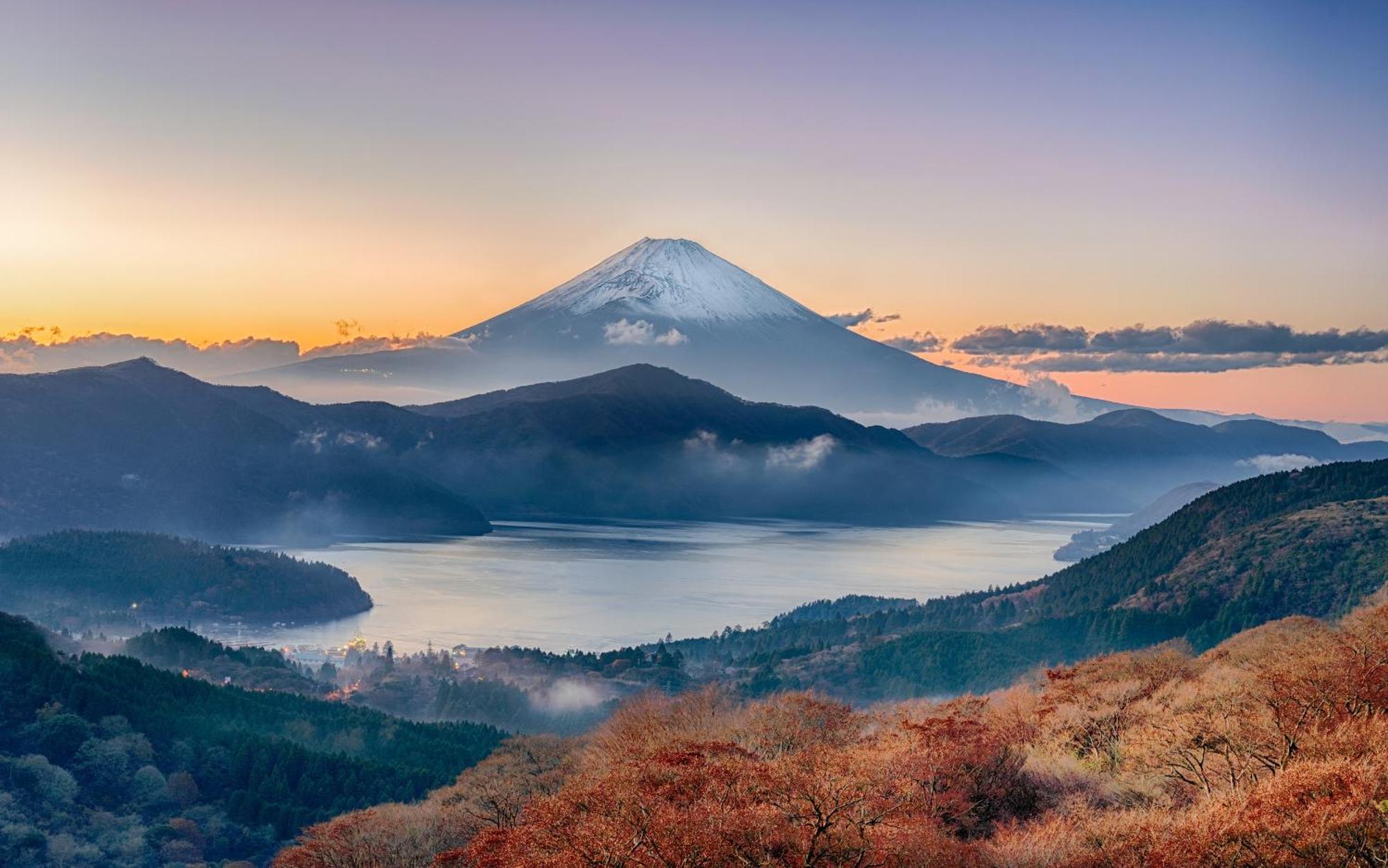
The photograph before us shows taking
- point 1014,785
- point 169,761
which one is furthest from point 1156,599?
point 1014,785

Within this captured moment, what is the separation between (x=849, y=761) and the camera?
27016mm

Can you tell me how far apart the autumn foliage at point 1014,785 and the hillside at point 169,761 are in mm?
33486

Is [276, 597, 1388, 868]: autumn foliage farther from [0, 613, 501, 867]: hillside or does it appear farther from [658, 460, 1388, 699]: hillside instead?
[658, 460, 1388, 699]: hillside

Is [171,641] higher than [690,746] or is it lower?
lower

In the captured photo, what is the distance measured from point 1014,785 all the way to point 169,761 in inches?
2840

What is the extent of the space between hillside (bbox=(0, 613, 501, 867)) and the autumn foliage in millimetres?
33486

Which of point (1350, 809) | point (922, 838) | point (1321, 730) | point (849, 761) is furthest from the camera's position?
point (849, 761)

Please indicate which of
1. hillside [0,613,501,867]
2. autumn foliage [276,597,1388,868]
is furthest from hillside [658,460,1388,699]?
autumn foliage [276,597,1388,868]

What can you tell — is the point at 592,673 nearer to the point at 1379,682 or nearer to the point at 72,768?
the point at 72,768

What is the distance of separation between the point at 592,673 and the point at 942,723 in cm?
10496

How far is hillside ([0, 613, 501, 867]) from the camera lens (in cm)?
6675

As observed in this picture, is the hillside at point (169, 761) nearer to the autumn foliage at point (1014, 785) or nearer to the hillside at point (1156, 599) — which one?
the autumn foliage at point (1014, 785)

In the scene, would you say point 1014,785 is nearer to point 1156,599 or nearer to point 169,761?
point 169,761

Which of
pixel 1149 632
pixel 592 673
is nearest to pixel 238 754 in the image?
pixel 592 673
